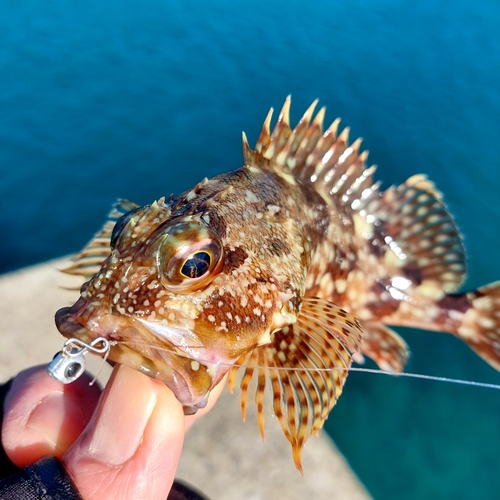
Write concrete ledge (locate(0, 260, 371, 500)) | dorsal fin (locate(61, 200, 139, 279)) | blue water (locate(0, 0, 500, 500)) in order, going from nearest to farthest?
dorsal fin (locate(61, 200, 139, 279)) → concrete ledge (locate(0, 260, 371, 500)) → blue water (locate(0, 0, 500, 500))

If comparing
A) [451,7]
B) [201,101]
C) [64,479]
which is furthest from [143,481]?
[451,7]

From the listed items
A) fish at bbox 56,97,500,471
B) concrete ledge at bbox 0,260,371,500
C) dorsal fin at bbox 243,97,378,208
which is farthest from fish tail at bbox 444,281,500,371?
concrete ledge at bbox 0,260,371,500

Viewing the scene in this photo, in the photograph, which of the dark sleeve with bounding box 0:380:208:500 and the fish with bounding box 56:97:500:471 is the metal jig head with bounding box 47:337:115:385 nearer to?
the fish with bounding box 56:97:500:471

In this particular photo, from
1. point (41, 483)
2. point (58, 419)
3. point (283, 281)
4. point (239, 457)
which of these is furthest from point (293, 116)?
point (41, 483)

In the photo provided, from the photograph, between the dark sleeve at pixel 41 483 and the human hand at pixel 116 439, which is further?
the human hand at pixel 116 439

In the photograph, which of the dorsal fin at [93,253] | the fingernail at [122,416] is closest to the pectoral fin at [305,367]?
the fingernail at [122,416]

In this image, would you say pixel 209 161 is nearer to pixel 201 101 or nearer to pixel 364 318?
pixel 201 101

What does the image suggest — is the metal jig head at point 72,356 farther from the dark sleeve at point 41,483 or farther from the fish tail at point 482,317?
the fish tail at point 482,317
